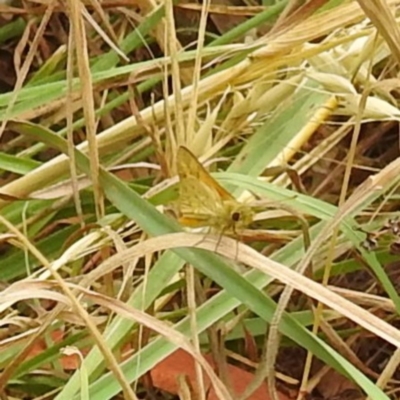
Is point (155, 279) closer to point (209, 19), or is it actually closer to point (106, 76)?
point (106, 76)

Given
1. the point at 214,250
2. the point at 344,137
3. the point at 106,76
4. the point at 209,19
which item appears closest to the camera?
the point at 214,250

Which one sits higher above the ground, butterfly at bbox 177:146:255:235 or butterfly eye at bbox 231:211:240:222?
butterfly at bbox 177:146:255:235

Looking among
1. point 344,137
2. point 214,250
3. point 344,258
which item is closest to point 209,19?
point 344,137

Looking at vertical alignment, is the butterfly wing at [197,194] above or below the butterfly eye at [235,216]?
above

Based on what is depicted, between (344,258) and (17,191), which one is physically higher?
(17,191)
